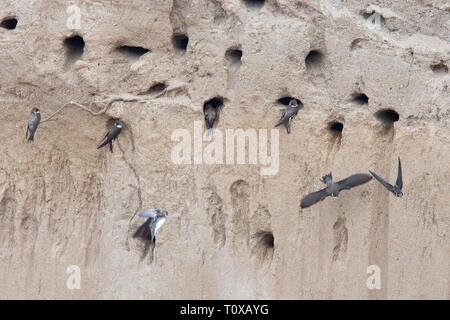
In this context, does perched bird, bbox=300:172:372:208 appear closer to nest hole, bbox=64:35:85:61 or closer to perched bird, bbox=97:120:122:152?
perched bird, bbox=97:120:122:152

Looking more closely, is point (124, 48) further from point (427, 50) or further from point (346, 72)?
point (427, 50)

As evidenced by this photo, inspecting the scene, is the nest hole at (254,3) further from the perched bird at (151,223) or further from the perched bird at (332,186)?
the perched bird at (151,223)

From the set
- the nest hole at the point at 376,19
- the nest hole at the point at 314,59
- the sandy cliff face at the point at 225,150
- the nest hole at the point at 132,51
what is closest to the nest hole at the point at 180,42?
the sandy cliff face at the point at 225,150

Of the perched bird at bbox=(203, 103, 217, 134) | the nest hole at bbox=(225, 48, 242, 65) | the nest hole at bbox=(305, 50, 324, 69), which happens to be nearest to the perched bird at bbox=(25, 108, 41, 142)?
the perched bird at bbox=(203, 103, 217, 134)

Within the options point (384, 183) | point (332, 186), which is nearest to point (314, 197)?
point (332, 186)

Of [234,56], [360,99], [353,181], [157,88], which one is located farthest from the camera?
[157,88]

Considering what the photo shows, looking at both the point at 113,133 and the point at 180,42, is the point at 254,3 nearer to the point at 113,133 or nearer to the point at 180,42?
the point at 180,42

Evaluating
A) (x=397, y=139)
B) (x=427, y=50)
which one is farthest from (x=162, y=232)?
(x=427, y=50)
